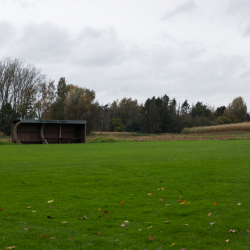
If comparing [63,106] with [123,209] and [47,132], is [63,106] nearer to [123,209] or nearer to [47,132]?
[47,132]

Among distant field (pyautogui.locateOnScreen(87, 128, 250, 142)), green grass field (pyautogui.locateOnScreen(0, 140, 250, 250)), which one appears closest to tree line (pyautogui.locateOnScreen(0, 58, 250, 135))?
distant field (pyautogui.locateOnScreen(87, 128, 250, 142))

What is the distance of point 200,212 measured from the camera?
6133mm

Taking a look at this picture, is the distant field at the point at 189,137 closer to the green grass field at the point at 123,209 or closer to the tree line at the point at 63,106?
the tree line at the point at 63,106

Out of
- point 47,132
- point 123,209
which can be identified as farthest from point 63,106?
point 123,209

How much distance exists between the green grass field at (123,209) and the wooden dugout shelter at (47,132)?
22973 mm

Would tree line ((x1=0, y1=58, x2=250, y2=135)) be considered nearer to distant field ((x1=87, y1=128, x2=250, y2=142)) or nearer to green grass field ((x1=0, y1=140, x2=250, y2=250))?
distant field ((x1=87, y1=128, x2=250, y2=142))

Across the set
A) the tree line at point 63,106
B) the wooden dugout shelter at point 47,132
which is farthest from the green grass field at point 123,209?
the tree line at point 63,106

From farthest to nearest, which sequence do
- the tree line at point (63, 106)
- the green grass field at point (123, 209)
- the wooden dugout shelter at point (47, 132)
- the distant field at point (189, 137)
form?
1. the tree line at point (63, 106)
2. the distant field at point (189, 137)
3. the wooden dugout shelter at point (47, 132)
4. the green grass field at point (123, 209)

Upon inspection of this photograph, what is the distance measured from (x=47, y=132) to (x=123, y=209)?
31283 millimetres

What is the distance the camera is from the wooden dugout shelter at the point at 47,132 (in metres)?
32.9

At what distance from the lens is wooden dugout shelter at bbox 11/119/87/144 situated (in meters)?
32.9

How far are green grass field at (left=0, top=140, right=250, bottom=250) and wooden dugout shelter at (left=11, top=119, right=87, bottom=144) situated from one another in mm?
22973

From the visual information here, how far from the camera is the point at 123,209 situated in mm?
6375

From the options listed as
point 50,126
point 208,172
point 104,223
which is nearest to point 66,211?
point 104,223
